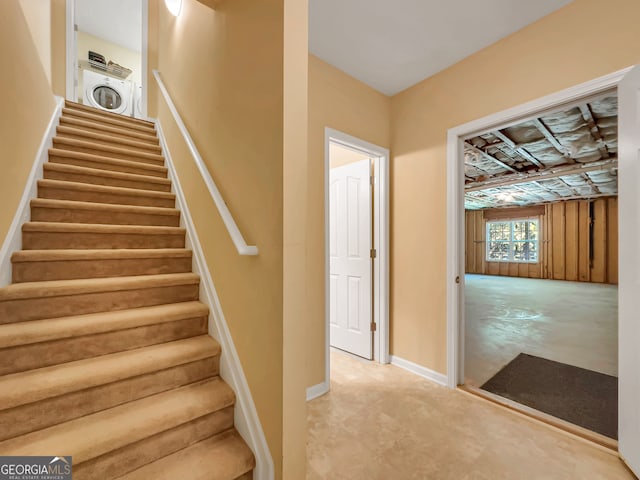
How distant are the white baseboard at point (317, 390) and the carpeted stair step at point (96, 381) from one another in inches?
38.4

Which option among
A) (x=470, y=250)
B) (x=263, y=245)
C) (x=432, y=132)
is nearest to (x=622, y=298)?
(x=432, y=132)

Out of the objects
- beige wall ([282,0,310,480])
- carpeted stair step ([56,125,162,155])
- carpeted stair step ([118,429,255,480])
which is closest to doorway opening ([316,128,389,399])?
beige wall ([282,0,310,480])

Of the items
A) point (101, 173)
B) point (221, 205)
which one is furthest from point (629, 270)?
point (101, 173)

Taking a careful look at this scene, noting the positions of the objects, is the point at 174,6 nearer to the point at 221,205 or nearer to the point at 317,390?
the point at 221,205

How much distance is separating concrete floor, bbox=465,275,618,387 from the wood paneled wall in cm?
149

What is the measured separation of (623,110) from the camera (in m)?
1.51

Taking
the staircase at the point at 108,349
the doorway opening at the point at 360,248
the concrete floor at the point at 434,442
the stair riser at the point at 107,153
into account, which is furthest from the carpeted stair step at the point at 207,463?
the stair riser at the point at 107,153

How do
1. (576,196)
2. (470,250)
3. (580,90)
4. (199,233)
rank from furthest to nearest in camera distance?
(470,250) → (576,196) → (199,233) → (580,90)

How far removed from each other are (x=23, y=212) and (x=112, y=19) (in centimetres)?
482

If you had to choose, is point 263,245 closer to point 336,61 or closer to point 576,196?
point 336,61

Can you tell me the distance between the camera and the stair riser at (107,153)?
235 cm

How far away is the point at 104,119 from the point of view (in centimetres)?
309

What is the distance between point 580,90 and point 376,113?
4.96 feet

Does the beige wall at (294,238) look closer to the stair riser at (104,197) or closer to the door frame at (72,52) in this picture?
the stair riser at (104,197)
